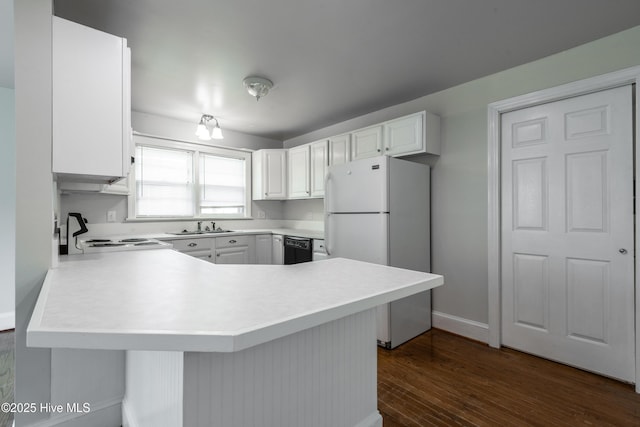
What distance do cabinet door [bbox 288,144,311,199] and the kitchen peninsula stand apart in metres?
2.69

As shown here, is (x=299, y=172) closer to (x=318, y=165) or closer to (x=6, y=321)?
(x=318, y=165)

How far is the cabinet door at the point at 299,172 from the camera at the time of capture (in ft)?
13.4

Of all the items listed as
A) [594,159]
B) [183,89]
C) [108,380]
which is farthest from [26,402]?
[594,159]

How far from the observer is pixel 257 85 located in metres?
2.75

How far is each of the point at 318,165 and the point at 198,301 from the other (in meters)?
3.20

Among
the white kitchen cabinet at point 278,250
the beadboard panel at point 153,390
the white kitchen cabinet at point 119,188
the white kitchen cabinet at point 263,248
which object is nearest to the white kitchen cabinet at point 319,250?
the white kitchen cabinet at point 278,250

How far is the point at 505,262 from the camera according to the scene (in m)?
2.65

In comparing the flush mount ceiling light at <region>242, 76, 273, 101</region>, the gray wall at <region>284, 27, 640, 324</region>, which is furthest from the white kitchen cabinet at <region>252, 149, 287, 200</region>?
the gray wall at <region>284, 27, 640, 324</region>

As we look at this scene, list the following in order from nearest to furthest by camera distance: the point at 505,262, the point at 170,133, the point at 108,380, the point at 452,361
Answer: the point at 108,380 → the point at 452,361 → the point at 505,262 → the point at 170,133

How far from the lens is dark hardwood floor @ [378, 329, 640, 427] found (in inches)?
67.3

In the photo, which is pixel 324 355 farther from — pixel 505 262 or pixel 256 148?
pixel 256 148

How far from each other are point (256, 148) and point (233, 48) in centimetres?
257

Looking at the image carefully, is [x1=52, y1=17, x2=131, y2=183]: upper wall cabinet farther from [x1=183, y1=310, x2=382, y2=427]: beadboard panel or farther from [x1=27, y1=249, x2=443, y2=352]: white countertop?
[x1=183, y1=310, x2=382, y2=427]: beadboard panel

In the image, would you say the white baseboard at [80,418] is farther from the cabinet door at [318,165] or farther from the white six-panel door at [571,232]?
the white six-panel door at [571,232]
